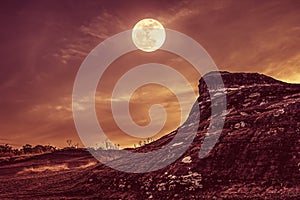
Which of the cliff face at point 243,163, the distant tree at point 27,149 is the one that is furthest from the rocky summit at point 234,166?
the distant tree at point 27,149

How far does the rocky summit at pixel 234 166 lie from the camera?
1967cm

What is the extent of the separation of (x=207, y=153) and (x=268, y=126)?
4.29m

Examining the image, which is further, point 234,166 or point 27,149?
point 27,149

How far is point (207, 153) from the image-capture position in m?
23.2

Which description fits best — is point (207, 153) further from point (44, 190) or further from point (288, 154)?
point (44, 190)

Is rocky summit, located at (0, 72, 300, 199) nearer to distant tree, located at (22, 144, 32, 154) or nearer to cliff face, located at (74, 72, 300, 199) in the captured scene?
cliff face, located at (74, 72, 300, 199)

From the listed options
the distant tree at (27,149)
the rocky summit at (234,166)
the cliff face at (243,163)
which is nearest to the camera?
the cliff face at (243,163)

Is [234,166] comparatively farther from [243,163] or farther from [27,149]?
[27,149]

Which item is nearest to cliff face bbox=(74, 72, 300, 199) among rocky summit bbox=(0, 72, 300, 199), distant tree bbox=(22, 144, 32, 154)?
rocky summit bbox=(0, 72, 300, 199)

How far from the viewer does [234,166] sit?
70.6 feet

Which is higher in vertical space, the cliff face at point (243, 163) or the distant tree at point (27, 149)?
the distant tree at point (27, 149)

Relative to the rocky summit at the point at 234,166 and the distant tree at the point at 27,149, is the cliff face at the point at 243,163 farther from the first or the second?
the distant tree at the point at 27,149

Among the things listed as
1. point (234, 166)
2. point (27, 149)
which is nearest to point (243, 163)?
point (234, 166)

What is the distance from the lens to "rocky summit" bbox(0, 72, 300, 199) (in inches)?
774
